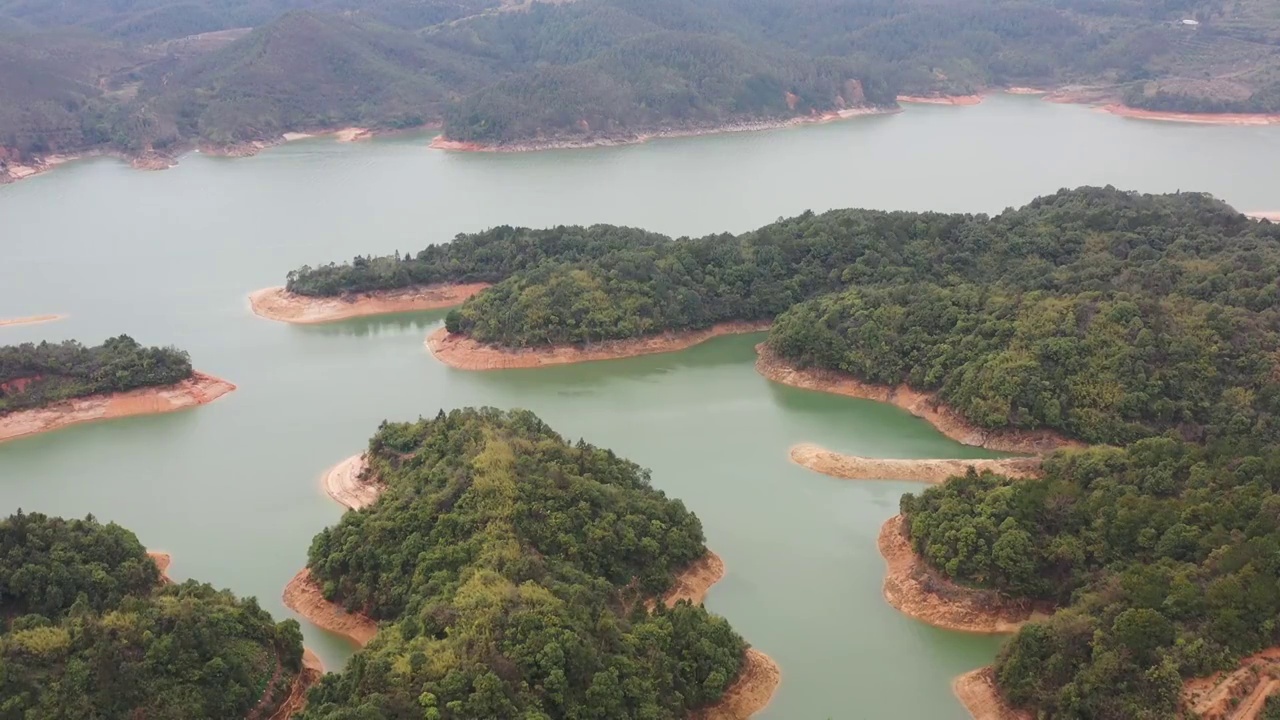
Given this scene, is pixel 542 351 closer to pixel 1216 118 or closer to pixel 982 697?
pixel 982 697

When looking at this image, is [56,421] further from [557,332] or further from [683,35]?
[683,35]

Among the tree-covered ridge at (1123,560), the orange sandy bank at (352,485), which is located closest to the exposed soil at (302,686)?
the orange sandy bank at (352,485)

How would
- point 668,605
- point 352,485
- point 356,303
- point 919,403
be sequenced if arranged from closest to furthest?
point 668,605
point 352,485
point 919,403
point 356,303

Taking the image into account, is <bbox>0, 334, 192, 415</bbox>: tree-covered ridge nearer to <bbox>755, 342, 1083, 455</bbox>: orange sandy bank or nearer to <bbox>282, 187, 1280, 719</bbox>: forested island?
<bbox>282, 187, 1280, 719</bbox>: forested island

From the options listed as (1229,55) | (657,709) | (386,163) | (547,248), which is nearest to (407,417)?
(547,248)

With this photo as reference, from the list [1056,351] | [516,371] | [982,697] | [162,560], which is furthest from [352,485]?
[1056,351]

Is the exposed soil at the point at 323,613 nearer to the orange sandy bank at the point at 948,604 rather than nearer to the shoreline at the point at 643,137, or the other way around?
the orange sandy bank at the point at 948,604
